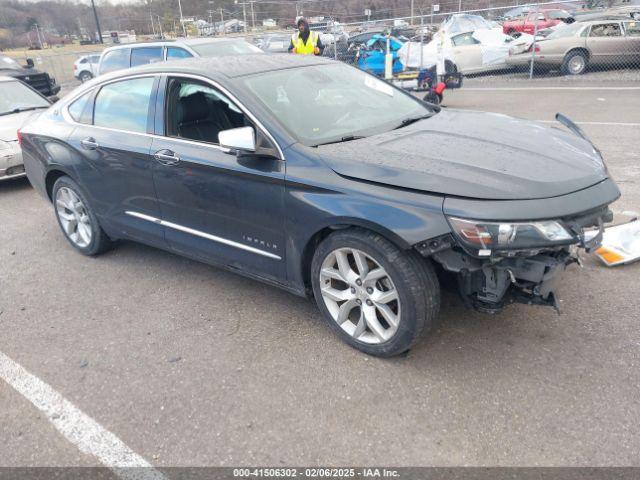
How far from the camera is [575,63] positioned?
547 inches

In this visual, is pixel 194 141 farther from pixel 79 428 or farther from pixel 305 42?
pixel 305 42

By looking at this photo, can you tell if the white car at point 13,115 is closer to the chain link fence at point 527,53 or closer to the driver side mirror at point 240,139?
the driver side mirror at point 240,139

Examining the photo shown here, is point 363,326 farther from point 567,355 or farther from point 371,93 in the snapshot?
point 371,93

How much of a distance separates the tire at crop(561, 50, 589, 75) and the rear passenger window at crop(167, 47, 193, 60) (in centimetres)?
1027

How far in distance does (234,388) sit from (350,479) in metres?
0.87

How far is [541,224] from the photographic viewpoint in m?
2.44

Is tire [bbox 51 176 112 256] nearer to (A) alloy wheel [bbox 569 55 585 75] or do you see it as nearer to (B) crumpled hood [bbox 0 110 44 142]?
(B) crumpled hood [bbox 0 110 44 142]

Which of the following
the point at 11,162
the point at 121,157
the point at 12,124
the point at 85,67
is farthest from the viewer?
the point at 85,67

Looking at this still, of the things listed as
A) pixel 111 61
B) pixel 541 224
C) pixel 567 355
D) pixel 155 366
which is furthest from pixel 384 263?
pixel 111 61

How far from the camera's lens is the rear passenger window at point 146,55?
9422 mm

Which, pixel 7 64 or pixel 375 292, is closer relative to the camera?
pixel 375 292

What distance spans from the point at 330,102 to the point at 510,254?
1691 mm

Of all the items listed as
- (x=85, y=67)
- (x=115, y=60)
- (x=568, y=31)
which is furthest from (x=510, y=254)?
(x=85, y=67)

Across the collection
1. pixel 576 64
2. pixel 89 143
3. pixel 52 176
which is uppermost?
pixel 89 143
